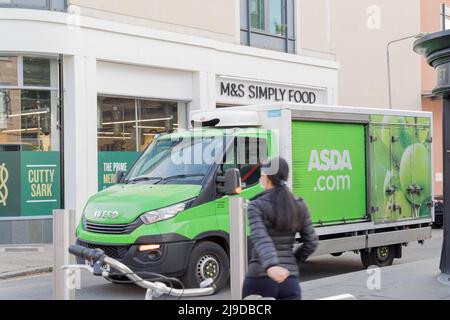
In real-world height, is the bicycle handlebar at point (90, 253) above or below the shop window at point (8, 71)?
below

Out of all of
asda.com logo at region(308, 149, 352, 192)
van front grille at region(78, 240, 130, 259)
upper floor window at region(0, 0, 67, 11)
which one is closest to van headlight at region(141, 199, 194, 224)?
van front grille at region(78, 240, 130, 259)

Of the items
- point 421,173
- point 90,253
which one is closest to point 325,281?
point 421,173

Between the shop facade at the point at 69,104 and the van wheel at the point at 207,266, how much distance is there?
722cm

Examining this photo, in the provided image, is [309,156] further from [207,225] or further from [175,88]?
[175,88]

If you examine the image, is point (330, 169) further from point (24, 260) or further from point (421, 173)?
point (24, 260)

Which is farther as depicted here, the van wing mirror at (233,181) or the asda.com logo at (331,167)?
the asda.com logo at (331,167)

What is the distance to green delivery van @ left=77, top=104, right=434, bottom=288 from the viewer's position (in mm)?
8617

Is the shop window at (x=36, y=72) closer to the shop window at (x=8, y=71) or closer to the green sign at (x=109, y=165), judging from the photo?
the shop window at (x=8, y=71)

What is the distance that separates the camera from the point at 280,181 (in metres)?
5.07

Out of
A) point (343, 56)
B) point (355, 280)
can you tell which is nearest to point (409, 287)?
point (355, 280)

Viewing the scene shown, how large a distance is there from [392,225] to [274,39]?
10851mm

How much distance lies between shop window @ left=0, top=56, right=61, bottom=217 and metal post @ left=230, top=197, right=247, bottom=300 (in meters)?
9.58

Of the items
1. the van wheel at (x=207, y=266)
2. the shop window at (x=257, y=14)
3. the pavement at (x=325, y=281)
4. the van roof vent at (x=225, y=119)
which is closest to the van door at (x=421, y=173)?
the pavement at (x=325, y=281)

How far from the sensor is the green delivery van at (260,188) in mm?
8617
